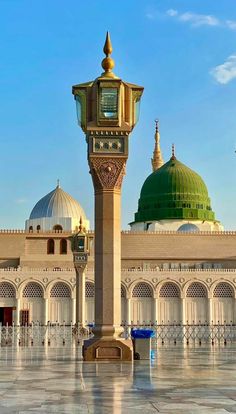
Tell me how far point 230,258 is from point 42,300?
14.2m

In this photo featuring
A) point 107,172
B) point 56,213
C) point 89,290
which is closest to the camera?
point 107,172

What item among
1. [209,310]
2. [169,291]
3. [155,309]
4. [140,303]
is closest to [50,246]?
[140,303]

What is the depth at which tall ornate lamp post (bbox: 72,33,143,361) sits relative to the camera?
1127cm

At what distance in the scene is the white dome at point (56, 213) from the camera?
50219 mm

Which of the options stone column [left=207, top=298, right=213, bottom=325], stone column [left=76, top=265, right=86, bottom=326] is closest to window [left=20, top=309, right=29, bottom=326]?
stone column [left=207, top=298, right=213, bottom=325]

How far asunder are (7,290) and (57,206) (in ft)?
31.3

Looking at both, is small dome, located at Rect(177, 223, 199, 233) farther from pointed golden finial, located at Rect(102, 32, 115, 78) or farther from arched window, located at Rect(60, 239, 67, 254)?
pointed golden finial, located at Rect(102, 32, 115, 78)

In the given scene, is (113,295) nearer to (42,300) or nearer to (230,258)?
(42,300)

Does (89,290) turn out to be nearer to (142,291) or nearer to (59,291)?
(59,291)

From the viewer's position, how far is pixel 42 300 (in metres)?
43.4

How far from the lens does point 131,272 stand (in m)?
43.6

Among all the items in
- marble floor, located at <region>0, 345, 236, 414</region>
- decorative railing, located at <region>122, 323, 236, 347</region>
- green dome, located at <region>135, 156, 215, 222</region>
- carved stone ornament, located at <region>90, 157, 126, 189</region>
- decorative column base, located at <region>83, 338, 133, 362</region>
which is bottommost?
decorative railing, located at <region>122, 323, 236, 347</region>

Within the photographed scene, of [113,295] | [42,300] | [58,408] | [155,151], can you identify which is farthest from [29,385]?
[155,151]

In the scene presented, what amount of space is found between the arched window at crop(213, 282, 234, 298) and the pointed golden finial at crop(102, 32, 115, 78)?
33498 millimetres
